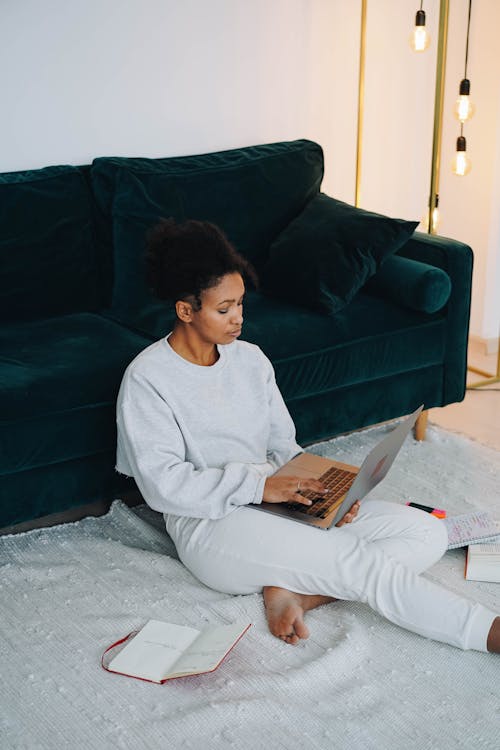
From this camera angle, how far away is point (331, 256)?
274cm

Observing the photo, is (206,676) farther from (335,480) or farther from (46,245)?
(46,245)

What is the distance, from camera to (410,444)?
113 inches

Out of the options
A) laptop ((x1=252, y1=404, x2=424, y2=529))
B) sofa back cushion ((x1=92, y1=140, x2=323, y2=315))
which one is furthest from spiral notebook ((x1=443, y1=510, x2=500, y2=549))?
sofa back cushion ((x1=92, y1=140, x2=323, y2=315))

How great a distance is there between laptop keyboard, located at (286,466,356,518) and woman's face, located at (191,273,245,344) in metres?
0.38

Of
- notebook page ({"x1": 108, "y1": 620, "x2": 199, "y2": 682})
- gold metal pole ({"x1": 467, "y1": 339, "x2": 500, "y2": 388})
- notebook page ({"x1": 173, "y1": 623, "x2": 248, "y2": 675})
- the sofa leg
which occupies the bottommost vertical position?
gold metal pole ({"x1": 467, "y1": 339, "x2": 500, "y2": 388})

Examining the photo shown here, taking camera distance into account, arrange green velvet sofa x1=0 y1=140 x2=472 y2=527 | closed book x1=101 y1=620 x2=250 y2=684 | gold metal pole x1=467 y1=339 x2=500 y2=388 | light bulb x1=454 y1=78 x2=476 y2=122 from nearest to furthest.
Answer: closed book x1=101 y1=620 x2=250 y2=684
green velvet sofa x1=0 y1=140 x2=472 y2=527
light bulb x1=454 y1=78 x2=476 y2=122
gold metal pole x1=467 y1=339 x2=500 y2=388

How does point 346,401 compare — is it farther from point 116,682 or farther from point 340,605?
point 116,682

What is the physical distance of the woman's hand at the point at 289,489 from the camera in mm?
1918

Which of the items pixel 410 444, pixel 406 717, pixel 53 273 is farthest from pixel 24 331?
pixel 406 717

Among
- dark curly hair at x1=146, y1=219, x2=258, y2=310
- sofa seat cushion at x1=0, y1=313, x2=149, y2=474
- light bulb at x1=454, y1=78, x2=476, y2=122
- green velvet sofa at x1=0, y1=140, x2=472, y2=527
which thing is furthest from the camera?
light bulb at x1=454, y1=78, x2=476, y2=122

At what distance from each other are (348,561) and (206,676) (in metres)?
0.35

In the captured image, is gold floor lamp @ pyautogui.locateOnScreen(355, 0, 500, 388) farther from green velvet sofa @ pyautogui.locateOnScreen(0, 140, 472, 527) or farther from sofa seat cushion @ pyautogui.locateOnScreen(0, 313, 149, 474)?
sofa seat cushion @ pyautogui.locateOnScreen(0, 313, 149, 474)

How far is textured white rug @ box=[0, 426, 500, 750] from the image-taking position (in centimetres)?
159

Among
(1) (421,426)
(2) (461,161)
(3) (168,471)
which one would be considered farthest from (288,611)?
(2) (461,161)
